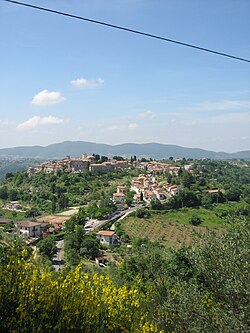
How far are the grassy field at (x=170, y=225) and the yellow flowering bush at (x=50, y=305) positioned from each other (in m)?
37.1

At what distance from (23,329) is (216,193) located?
59359mm

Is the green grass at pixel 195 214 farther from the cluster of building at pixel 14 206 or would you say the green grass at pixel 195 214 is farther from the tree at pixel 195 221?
the cluster of building at pixel 14 206

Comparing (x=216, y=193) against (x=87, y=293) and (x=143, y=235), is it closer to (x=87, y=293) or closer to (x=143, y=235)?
(x=143, y=235)

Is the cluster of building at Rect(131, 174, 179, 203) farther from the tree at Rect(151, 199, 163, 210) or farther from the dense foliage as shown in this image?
the dense foliage

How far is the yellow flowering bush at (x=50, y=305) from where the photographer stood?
13.8 feet

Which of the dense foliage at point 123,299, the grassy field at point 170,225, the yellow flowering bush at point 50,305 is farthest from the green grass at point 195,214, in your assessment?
the yellow flowering bush at point 50,305

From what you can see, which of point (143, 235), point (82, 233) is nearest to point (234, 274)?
point (82, 233)

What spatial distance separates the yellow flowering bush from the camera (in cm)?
420

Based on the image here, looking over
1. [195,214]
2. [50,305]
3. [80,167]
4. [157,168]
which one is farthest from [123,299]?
[157,168]

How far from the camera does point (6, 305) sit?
428cm

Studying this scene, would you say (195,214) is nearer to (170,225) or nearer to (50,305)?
(170,225)

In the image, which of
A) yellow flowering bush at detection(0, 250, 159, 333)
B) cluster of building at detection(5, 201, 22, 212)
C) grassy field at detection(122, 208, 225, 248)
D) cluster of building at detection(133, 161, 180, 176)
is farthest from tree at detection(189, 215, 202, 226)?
yellow flowering bush at detection(0, 250, 159, 333)

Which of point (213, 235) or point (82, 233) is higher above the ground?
point (213, 235)

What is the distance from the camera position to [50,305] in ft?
14.6
